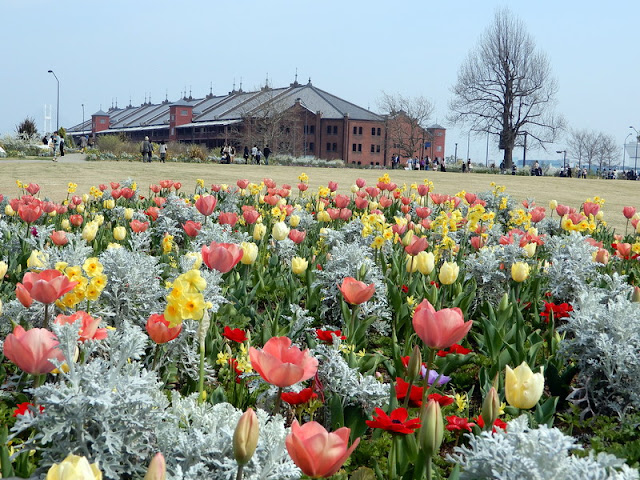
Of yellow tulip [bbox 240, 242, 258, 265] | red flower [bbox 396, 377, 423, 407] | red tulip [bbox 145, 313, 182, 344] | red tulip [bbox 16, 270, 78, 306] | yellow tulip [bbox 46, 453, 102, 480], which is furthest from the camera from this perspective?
yellow tulip [bbox 240, 242, 258, 265]

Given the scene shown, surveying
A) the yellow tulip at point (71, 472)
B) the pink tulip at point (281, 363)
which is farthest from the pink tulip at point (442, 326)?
the yellow tulip at point (71, 472)

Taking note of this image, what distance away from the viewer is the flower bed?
1716 millimetres

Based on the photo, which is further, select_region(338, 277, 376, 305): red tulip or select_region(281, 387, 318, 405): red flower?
select_region(338, 277, 376, 305): red tulip

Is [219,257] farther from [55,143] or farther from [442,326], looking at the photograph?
[55,143]

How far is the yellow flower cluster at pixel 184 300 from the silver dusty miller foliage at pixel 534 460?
0.96 metres

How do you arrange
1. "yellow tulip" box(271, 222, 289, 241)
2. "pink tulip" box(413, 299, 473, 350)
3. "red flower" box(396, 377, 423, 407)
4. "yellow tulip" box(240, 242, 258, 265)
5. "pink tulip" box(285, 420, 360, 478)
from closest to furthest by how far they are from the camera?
"pink tulip" box(285, 420, 360, 478), "pink tulip" box(413, 299, 473, 350), "red flower" box(396, 377, 423, 407), "yellow tulip" box(240, 242, 258, 265), "yellow tulip" box(271, 222, 289, 241)

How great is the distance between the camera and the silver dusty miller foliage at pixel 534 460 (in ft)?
4.44

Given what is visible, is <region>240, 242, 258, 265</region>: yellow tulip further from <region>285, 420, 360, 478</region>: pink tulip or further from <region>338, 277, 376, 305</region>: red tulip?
<region>285, 420, 360, 478</region>: pink tulip

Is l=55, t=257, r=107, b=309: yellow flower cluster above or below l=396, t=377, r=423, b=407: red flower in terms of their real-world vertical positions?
above

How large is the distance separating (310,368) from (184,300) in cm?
49

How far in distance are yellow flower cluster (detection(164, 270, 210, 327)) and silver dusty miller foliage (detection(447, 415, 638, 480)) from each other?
37.7 inches

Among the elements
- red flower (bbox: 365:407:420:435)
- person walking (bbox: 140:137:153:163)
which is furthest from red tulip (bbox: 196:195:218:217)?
person walking (bbox: 140:137:153:163)

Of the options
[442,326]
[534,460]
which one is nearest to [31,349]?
[442,326]

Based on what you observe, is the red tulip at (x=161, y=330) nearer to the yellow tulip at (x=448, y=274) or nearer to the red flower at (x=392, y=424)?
the red flower at (x=392, y=424)
